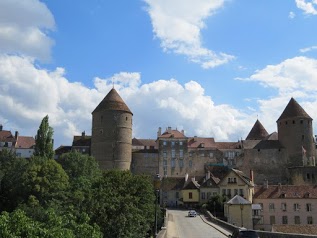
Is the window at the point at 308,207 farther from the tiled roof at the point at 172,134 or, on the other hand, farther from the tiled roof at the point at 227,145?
the tiled roof at the point at 172,134

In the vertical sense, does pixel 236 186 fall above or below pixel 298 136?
below

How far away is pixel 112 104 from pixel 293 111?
31016mm

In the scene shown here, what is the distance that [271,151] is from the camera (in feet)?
234

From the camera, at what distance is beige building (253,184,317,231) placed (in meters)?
49.7

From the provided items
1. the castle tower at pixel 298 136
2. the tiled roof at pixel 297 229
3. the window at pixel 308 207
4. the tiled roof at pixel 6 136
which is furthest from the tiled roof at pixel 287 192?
the tiled roof at pixel 6 136

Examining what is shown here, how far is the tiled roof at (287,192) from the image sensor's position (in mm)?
50875

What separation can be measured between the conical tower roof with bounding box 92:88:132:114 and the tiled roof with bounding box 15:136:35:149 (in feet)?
60.8

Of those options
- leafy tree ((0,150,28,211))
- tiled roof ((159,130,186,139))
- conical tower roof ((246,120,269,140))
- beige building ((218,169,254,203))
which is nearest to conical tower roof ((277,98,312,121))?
conical tower roof ((246,120,269,140))

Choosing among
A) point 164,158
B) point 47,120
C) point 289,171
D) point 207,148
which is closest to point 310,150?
point 289,171

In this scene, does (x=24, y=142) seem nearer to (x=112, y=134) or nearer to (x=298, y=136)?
(x=112, y=134)

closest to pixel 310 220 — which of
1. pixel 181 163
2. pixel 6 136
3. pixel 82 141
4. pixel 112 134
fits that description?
pixel 181 163

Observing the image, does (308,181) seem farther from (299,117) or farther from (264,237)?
(264,237)

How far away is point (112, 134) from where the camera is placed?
67.2 m

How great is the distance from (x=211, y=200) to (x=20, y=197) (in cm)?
2417
